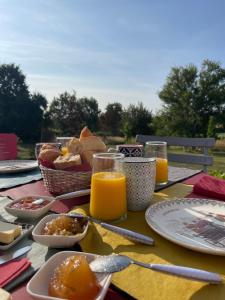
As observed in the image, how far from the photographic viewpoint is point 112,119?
13344 millimetres

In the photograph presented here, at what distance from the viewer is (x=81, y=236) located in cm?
48

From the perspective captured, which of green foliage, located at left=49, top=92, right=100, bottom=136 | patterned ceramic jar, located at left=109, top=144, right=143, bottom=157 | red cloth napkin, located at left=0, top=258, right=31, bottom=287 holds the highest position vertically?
green foliage, located at left=49, top=92, right=100, bottom=136

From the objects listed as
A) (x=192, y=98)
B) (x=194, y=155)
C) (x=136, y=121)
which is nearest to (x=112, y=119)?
(x=136, y=121)

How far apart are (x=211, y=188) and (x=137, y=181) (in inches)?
Result: 10.6

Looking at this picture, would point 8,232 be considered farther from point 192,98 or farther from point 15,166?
point 192,98

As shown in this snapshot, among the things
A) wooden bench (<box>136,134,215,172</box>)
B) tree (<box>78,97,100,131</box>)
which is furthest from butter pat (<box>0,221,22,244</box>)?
tree (<box>78,97,100,131</box>)

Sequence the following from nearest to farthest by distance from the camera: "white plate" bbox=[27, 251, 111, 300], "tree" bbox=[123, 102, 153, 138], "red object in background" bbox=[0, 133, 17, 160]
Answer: "white plate" bbox=[27, 251, 111, 300]
"red object in background" bbox=[0, 133, 17, 160]
"tree" bbox=[123, 102, 153, 138]

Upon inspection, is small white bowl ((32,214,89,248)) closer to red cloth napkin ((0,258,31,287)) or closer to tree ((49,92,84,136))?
red cloth napkin ((0,258,31,287))

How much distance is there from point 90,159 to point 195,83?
46.0ft

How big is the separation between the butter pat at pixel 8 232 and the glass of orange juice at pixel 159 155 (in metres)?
0.48

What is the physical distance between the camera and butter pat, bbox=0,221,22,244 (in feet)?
1.61

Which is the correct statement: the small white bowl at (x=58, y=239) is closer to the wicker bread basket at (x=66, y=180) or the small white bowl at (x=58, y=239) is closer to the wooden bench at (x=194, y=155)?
the wicker bread basket at (x=66, y=180)

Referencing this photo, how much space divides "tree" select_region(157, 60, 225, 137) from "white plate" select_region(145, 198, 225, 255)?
41.9 feet

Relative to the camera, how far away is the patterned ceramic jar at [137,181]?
0.64 m
